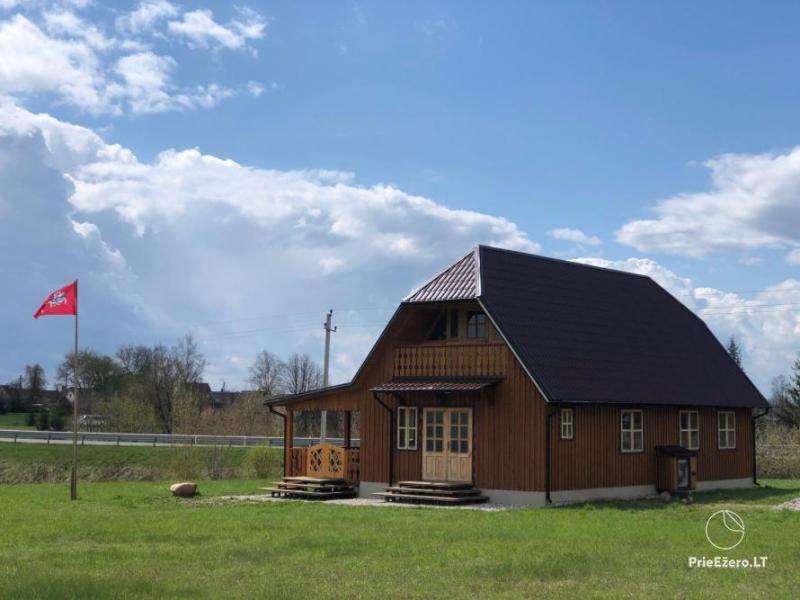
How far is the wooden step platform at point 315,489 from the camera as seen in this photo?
2623 cm

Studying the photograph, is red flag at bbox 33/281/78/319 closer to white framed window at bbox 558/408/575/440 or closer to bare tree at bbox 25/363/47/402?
white framed window at bbox 558/408/575/440

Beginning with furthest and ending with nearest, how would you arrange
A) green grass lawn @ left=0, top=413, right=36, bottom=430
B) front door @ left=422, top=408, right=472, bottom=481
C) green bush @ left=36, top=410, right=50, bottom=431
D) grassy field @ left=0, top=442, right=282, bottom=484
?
green grass lawn @ left=0, top=413, right=36, bottom=430
green bush @ left=36, top=410, right=50, bottom=431
grassy field @ left=0, top=442, right=282, bottom=484
front door @ left=422, top=408, right=472, bottom=481

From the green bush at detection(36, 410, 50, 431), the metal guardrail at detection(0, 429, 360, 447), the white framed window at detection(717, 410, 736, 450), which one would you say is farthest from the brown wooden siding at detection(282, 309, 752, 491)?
the green bush at detection(36, 410, 50, 431)

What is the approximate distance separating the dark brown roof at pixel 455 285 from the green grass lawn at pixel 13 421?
56.6 m

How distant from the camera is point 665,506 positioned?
905 inches

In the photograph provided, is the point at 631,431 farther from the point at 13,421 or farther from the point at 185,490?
the point at 13,421

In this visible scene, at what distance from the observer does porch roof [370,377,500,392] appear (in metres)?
24.2

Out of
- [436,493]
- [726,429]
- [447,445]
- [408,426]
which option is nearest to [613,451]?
[447,445]

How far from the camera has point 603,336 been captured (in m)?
27.5

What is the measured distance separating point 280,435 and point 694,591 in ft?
144

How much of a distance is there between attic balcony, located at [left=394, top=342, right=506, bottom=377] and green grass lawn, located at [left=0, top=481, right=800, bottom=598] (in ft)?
13.4

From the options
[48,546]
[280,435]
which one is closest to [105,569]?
[48,546]

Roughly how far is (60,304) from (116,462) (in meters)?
24.9

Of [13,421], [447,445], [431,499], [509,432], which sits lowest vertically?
[431,499]
